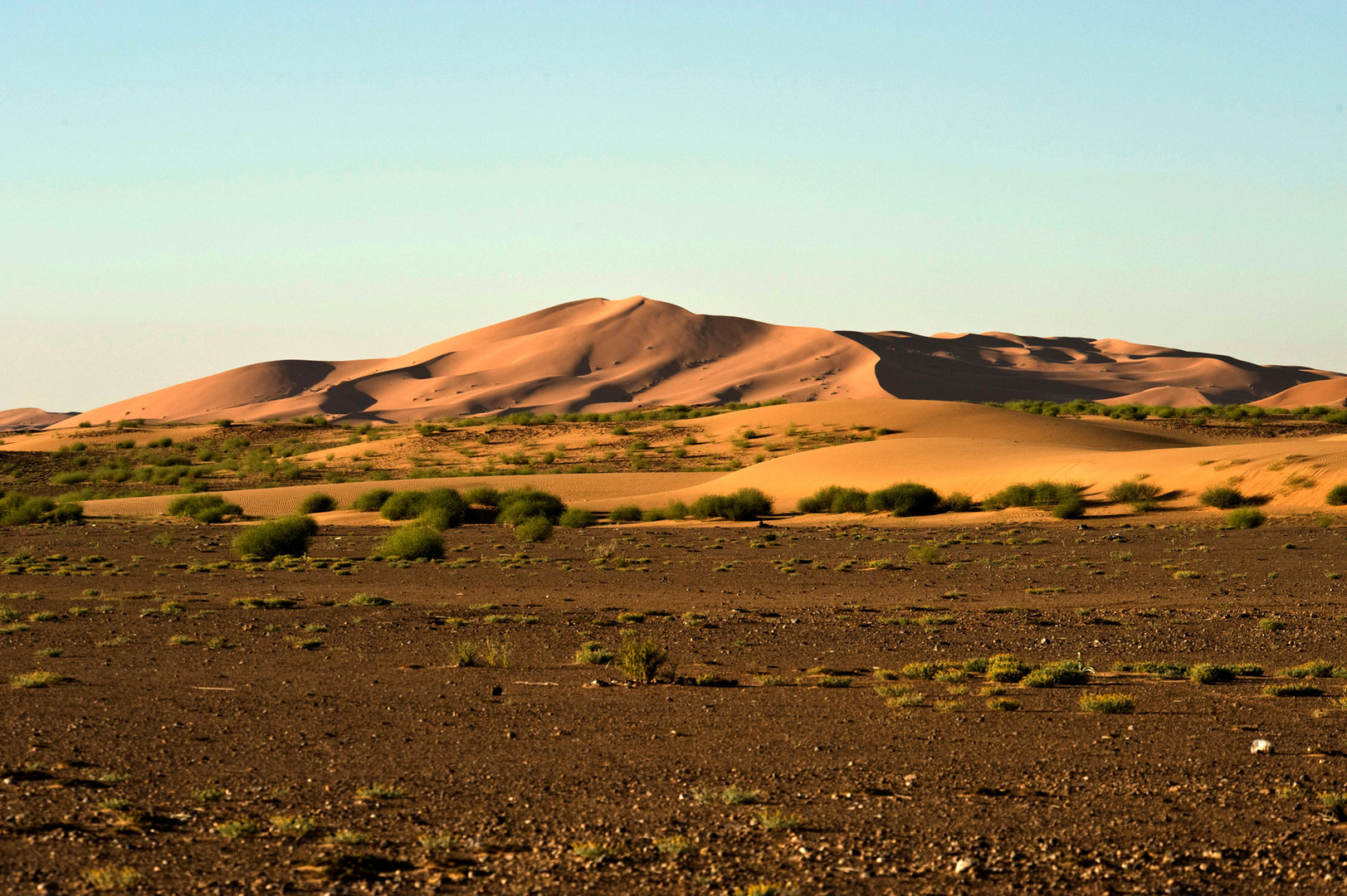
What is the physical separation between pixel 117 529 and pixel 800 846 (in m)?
39.3

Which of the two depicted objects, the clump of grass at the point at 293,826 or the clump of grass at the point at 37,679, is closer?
the clump of grass at the point at 293,826

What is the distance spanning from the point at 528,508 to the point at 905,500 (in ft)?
41.5

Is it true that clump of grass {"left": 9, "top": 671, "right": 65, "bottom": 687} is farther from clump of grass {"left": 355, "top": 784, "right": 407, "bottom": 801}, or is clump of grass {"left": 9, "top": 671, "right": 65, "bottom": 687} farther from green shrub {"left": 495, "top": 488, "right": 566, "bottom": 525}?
green shrub {"left": 495, "top": 488, "right": 566, "bottom": 525}

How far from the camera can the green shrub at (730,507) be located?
149 feet

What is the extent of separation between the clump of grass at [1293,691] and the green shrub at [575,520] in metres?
30.5

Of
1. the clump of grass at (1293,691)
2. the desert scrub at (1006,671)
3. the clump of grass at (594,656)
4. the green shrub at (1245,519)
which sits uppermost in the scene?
the clump of grass at (594,656)

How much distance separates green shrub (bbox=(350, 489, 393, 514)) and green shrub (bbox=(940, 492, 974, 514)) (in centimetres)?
2024

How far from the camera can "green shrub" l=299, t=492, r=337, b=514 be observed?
49969 mm

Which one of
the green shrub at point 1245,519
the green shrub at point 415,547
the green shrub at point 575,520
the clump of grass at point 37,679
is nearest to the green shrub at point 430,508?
the green shrub at point 575,520

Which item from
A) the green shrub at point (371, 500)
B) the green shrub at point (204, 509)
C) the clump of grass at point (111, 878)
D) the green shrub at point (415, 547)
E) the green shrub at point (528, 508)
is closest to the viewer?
the clump of grass at point (111, 878)

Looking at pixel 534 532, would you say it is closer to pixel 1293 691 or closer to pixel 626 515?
pixel 626 515

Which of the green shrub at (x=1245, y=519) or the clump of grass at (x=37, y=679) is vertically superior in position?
the clump of grass at (x=37, y=679)

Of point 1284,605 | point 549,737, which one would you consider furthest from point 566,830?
point 1284,605

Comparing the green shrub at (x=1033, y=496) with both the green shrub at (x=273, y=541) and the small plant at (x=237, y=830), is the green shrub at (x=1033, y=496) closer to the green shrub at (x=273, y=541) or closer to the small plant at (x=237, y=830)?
the green shrub at (x=273, y=541)
